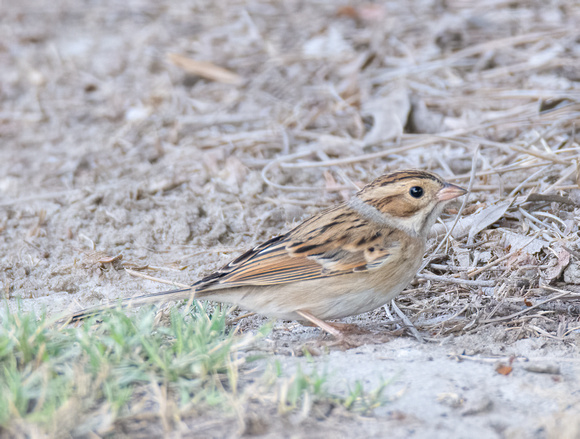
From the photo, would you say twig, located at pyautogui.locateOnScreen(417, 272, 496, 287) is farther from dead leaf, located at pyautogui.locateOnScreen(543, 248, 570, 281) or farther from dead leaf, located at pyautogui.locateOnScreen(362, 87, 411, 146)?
dead leaf, located at pyautogui.locateOnScreen(362, 87, 411, 146)

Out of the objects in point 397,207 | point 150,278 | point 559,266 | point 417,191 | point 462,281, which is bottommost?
point 150,278

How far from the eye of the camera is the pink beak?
4145 mm

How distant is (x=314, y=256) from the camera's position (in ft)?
13.3

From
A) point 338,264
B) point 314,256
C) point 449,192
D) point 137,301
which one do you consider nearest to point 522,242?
point 449,192

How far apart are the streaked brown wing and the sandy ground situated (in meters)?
0.44

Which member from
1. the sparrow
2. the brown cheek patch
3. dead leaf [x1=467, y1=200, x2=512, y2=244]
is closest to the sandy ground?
dead leaf [x1=467, y1=200, x2=512, y2=244]

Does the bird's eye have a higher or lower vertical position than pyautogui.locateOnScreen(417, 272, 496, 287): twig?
higher

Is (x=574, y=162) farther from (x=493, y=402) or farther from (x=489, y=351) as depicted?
(x=493, y=402)

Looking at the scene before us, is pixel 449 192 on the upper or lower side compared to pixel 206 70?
lower

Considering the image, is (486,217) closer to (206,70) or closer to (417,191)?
(417,191)

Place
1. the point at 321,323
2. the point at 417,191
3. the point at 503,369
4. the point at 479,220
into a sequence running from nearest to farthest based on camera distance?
the point at 503,369
the point at 321,323
the point at 417,191
the point at 479,220

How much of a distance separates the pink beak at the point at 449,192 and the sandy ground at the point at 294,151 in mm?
655

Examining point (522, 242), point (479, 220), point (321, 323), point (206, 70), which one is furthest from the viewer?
point (206, 70)

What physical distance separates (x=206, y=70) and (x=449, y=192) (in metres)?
5.57
